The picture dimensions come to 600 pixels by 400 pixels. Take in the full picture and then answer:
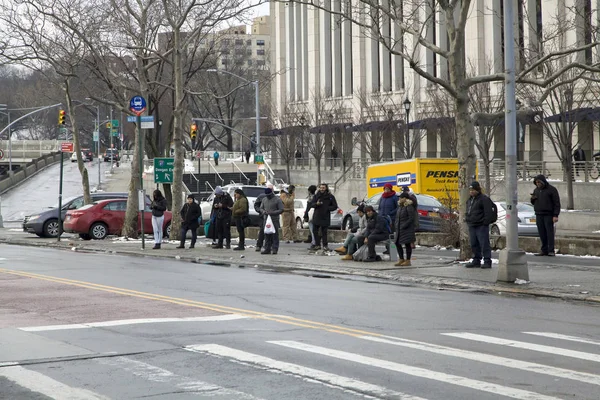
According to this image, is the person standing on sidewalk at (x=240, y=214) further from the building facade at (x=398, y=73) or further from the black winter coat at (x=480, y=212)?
the building facade at (x=398, y=73)

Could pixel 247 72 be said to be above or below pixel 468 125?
above

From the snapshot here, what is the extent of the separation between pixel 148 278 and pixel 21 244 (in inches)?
663

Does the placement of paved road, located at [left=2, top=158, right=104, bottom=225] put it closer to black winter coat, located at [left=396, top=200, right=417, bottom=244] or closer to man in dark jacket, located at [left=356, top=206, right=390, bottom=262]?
man in dark jacket, located at [left=356, top=206, right=390, bottom=262]

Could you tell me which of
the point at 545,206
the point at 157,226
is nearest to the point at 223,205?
the point at 157,226

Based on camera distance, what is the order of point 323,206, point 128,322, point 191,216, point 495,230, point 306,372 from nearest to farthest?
point 306,372 → point 128,322 → point 323,206 → point 191,216 → point 495,230

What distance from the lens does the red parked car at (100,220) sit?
35.8 metres

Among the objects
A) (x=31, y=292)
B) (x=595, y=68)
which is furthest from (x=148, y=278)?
(x=595, y=68)

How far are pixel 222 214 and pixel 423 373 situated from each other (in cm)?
2021

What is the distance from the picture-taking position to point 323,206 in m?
25.6

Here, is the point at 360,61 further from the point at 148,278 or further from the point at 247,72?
the point at 148,278

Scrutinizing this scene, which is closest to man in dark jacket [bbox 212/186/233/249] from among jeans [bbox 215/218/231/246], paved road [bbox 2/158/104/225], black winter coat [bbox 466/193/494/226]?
jeans [bbox 215/218/231/246]

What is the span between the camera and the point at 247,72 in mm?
99000

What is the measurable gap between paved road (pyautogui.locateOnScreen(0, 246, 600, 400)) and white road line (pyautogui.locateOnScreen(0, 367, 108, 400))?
12mm

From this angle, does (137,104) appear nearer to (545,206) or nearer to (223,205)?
(223,205)
